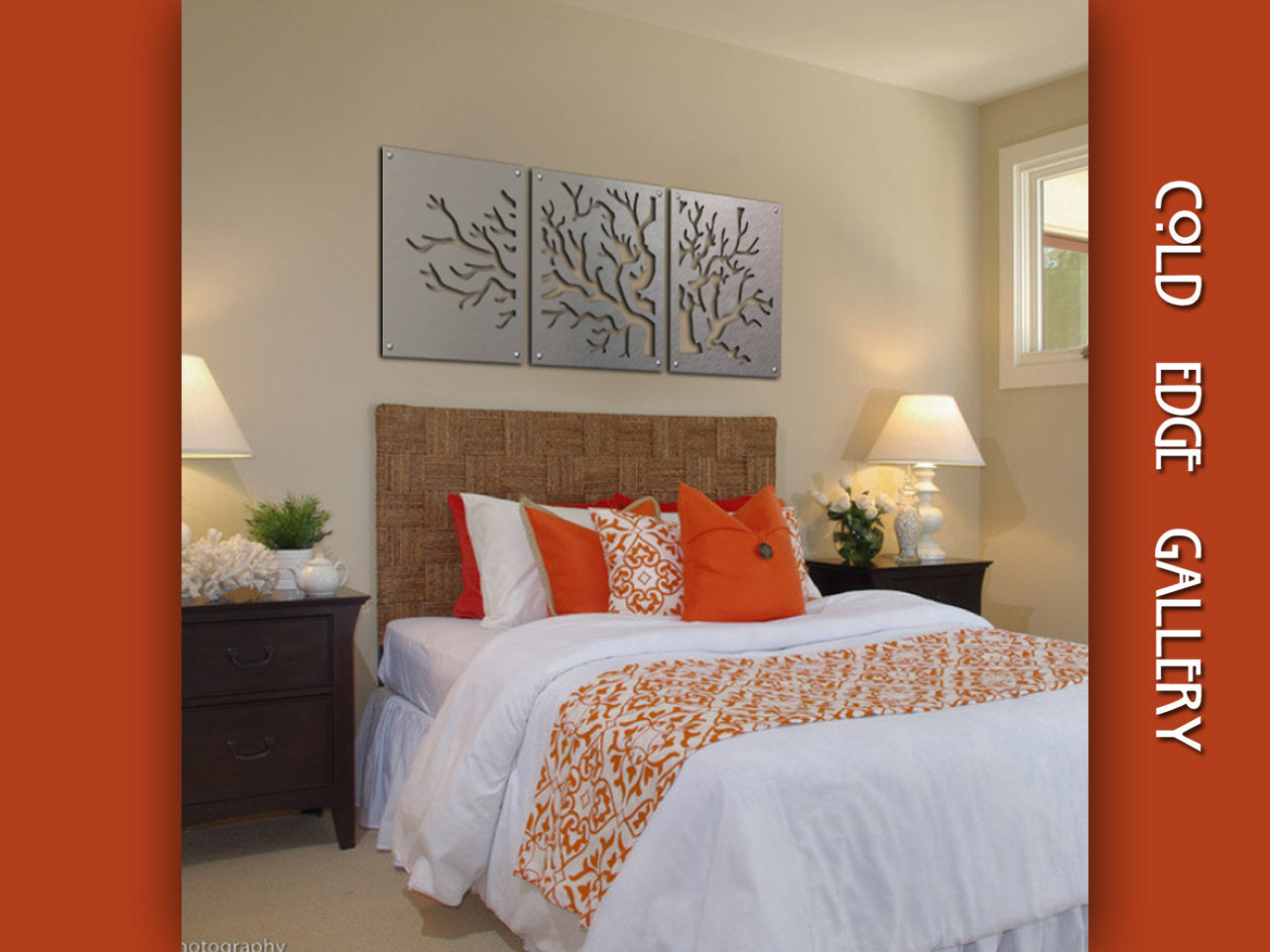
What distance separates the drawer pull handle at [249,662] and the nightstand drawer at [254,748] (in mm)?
105

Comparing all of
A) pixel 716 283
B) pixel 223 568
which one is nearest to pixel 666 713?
pixel 223 568

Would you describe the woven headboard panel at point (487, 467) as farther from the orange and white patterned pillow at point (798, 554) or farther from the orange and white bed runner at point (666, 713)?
the orange and white bed runner at point (666, 713)

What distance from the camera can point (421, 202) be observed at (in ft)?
11.6

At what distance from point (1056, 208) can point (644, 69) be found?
2007mm

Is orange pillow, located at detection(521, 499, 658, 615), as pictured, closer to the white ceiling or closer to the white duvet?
the white duvet

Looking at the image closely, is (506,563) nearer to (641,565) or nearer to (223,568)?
(641,565)

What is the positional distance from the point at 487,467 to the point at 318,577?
77 cm

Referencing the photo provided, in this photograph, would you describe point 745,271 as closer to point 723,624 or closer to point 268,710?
point 723,624

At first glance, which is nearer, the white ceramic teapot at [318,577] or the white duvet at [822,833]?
the white duvet at [822,833]

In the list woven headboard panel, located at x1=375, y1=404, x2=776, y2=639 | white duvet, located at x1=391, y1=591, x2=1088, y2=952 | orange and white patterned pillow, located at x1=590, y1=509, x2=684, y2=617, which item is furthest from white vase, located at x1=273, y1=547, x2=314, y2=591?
white duvet, located at x1=391, y1=591, x2=1088, y2=952

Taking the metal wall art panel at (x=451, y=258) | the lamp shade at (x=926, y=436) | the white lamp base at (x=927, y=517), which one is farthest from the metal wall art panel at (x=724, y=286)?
the white lamp base at (x=927, y=517)

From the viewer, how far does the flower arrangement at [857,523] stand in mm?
4211

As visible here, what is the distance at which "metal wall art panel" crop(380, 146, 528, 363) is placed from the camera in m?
3.48

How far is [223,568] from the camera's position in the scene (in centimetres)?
286
